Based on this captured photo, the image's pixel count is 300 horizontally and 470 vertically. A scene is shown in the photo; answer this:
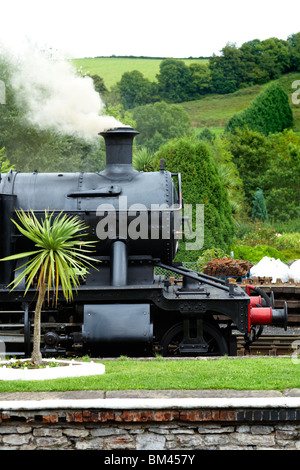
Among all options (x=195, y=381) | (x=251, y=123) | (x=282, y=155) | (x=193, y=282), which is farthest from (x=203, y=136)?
(x=195, y=381)

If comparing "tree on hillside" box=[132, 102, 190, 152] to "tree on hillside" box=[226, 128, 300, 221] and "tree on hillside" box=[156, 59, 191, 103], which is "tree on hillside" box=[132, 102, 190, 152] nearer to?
"tree on hillside" box=[156, 59, 191, 103]

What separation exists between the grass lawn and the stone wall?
1.63 ft

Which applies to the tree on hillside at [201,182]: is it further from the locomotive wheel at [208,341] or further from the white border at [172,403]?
the white border at [172,403]

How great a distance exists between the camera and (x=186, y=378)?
22.2ft

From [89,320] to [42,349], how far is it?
76 cm

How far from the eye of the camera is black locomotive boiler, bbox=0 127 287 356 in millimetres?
9164

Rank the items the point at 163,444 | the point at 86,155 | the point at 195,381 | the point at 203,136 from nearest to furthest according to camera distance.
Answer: the point at 163,444 < the point at 195,381 < the point at 86,155 < the point at 203,136

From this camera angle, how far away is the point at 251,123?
49.5 meters

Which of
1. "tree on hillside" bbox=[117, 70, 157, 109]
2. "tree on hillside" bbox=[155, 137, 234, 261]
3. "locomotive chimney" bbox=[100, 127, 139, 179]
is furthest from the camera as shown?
"tree on hillside" bbox=[117, 70, 157, 109]

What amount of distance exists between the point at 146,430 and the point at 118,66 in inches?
3283

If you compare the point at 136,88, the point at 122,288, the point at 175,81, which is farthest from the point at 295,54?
the point at 122,288

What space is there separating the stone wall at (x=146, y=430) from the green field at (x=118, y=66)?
240 feet

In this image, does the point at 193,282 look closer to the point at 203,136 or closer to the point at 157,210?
the point at 157,210

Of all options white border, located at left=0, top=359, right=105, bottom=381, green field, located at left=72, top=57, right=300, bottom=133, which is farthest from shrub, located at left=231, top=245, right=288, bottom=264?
green field, located at left=72, top=57, right=300, bottom=133
